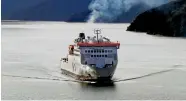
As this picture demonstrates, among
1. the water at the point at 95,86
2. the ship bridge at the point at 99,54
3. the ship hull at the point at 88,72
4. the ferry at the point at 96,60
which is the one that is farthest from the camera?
the ship bridge at the point at 99,54

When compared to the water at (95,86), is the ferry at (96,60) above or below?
above

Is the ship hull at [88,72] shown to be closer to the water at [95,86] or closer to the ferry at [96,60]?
the ferry at [96,60]

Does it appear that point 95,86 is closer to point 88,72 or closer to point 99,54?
point 88,72

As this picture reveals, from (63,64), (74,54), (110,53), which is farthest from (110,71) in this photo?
(63,64)

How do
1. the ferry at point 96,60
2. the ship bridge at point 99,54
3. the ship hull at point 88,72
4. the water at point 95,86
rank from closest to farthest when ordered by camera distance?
the water at point 95,86 → the ship hull at point 88,72 → the ferry at point 96,60 → the ship bridge at point 99,54

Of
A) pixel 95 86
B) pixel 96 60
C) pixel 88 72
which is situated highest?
pixel 96 60

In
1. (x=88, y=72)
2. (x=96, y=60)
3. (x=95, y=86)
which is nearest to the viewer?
(x=95, y=86)

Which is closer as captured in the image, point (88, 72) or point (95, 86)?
point (95, 86)

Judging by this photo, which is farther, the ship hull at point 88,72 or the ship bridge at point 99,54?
the ship bridge at point 99,54

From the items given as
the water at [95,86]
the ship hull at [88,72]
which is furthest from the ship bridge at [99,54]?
the water at [95,86]

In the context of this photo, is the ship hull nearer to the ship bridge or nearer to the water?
the ship bridge

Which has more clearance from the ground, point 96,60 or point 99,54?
point 99,54

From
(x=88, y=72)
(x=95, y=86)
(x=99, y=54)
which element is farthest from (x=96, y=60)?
(x=95, y=86)

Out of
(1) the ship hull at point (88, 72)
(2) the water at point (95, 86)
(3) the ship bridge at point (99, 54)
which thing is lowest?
(2) the water at point (95, 86)
